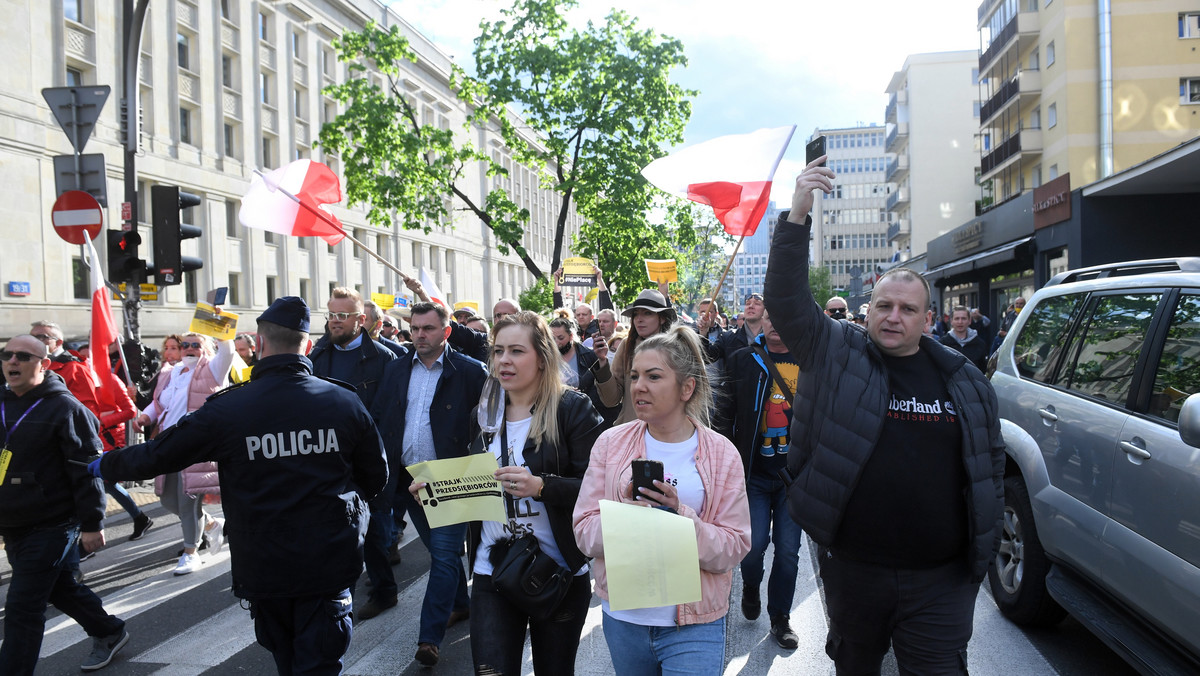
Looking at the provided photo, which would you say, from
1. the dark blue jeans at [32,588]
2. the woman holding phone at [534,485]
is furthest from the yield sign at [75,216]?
the woman holding phone at [534,485]

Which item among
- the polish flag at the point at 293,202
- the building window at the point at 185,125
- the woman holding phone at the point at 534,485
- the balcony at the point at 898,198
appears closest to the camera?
the woman holding phone at the point at 534,485

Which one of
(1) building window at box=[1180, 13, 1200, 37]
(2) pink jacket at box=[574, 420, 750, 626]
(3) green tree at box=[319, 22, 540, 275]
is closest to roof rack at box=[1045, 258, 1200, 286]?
(2) pink jacket at box=[574, 420, 750, 626]

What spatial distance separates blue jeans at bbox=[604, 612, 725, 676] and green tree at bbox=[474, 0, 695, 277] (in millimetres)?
19166

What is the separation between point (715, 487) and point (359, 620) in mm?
3659

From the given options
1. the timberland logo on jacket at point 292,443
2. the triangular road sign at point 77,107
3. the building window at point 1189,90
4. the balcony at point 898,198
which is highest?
the balcony at point 898,198

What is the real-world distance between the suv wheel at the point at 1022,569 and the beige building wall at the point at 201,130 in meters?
21.1

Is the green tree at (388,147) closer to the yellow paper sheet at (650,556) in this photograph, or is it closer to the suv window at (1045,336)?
the suv window at (1045,336)

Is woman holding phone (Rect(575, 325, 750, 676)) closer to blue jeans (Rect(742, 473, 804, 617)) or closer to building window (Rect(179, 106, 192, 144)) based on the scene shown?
blue jeans (Rect(742, 473, 804, 617))

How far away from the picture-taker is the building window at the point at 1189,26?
99.6 ft

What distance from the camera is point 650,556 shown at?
2457 mm

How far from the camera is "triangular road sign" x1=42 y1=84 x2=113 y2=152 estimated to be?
904cm

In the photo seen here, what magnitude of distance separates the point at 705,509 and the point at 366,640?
10.7ft

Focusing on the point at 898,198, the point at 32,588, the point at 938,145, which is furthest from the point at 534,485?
the point at 898,198

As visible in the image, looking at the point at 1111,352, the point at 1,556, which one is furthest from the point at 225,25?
the point at 1111,352
